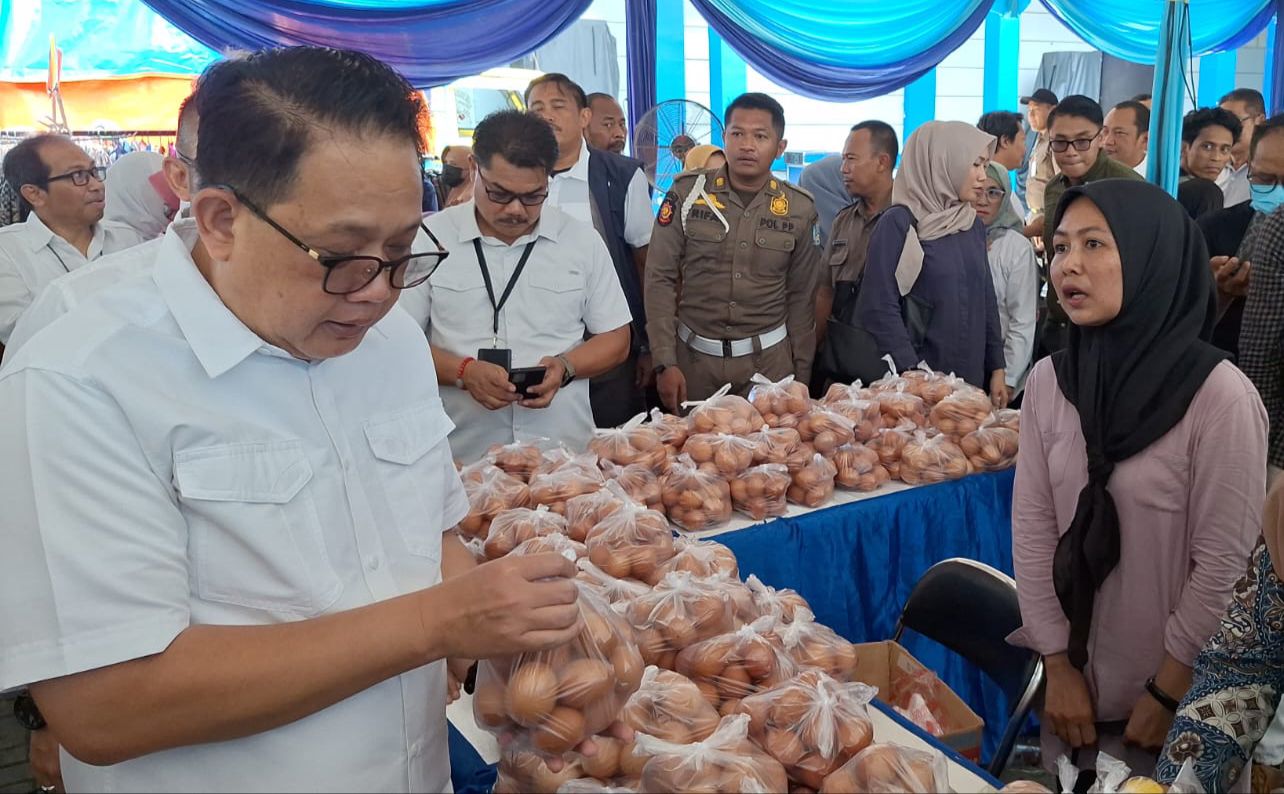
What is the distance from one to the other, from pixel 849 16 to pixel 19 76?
5053mm

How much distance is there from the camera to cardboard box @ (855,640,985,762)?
6.18 feet

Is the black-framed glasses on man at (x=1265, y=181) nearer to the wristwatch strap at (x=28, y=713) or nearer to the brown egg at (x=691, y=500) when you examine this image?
the brown egg at (x=691, y=500)

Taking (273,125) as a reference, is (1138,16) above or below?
above

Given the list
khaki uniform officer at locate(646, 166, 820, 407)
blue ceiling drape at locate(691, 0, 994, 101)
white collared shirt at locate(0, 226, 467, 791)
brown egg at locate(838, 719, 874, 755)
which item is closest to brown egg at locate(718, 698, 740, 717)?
brown egg at locate(838, 719, 874, 755)

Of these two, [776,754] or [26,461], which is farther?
[776,754]

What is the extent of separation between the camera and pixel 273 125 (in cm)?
87

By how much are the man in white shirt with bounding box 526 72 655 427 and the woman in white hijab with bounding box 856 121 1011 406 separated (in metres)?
1.06

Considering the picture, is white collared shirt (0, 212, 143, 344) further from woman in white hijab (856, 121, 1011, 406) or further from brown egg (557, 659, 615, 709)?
brown egg (557, 659, 615, 709)

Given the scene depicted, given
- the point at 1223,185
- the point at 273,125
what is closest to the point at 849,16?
the point at 1223,185

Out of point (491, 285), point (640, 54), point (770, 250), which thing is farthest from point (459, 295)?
point (640, 54)

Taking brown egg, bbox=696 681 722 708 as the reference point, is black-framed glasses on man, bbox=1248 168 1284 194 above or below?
above

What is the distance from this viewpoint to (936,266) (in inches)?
143

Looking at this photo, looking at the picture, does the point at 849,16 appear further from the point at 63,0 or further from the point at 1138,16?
the point at 63,0

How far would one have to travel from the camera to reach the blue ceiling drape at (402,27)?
4070 millimetres
